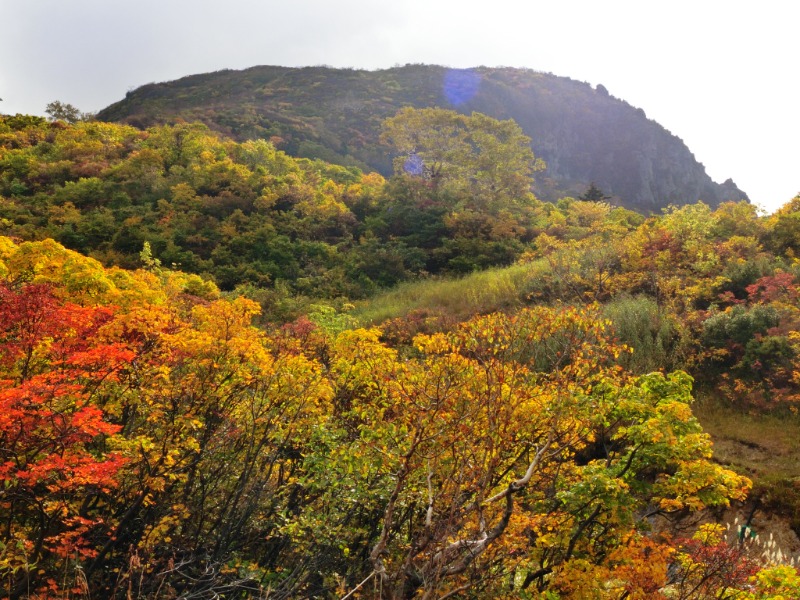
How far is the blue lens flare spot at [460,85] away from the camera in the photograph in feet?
284

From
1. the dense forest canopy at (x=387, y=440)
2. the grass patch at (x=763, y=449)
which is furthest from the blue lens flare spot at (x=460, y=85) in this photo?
the grass patch at (x=763, y=449)

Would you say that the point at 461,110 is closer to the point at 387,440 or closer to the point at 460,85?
the point at 460,85

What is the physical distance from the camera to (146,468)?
601cm

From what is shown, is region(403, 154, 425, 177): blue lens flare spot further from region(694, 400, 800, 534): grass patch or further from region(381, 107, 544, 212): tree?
region(694, 400, 800, 534): grass patch

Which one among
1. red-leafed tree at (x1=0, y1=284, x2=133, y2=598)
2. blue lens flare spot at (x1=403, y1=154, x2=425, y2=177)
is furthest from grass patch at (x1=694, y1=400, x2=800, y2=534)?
blue lens flare spot at (x1=403, y1=154, x2=425, y2=177)

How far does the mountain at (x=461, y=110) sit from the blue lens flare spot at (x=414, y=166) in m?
19.8

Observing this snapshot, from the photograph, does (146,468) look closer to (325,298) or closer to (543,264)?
(325,298)

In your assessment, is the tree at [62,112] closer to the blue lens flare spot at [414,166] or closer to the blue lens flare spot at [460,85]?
the blue lens flare spot at [414,166]

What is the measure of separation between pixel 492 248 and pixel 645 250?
702 centimetres

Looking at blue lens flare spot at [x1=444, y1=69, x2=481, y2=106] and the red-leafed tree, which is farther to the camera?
blue lens flare spot at [x1=444, y1=69, x2=481, y2=106]

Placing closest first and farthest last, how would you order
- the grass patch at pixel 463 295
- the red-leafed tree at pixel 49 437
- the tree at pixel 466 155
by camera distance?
the red-leafed tree at pixel 49 437
the grass patch at pixel 463 295
the tree at pixel 466 155

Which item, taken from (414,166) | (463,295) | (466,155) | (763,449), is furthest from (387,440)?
(414,166)

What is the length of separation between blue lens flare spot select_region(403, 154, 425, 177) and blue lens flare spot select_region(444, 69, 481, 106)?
54475 millimetres

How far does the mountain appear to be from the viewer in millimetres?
59875
